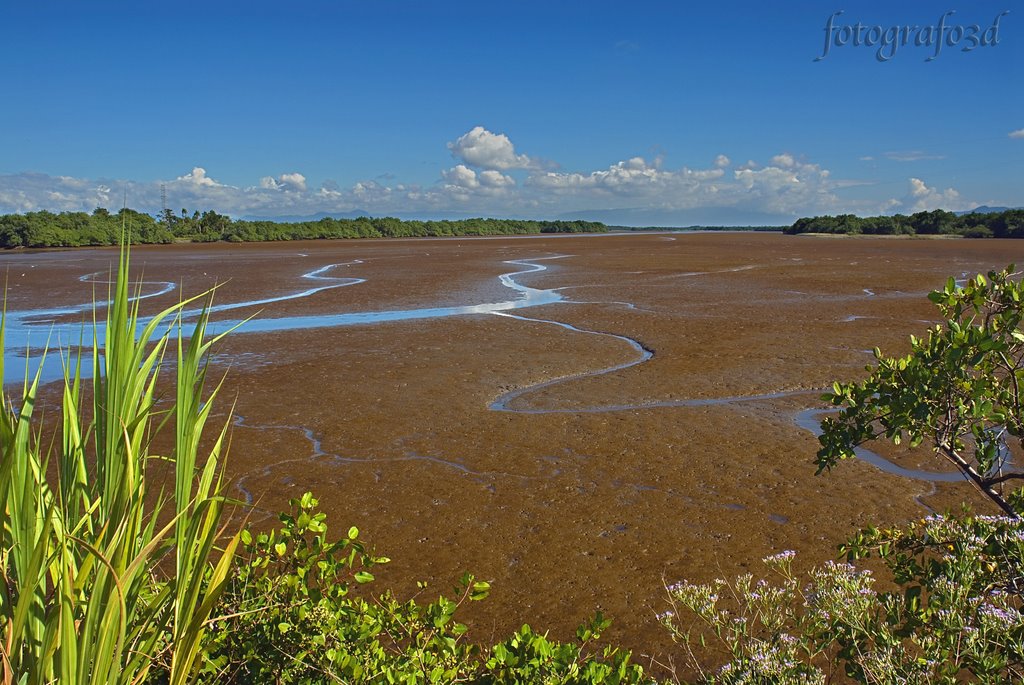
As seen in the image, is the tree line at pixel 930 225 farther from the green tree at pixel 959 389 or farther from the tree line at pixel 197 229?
the green tree at pixel 959 389

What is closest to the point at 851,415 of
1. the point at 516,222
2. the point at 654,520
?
the point at 654,520

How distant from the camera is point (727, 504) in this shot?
6.65m

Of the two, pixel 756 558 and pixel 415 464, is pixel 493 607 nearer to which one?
pixel 756 558

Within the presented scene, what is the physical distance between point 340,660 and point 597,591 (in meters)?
2.79

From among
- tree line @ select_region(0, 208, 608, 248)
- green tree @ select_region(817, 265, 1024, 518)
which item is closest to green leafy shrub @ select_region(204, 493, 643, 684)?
green tree @ select_region(817, 265, 1024, 518)

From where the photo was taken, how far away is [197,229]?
82875 millimetres

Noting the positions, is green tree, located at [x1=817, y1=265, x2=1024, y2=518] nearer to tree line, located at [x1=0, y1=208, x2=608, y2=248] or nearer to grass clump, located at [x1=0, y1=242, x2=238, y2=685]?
grass clump, located at [x1=0, y1=242, x2=238, y2=685]

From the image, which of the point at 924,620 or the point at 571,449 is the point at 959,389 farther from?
the point at 571,449

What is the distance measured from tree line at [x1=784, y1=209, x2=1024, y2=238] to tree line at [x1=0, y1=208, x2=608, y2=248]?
3926cm

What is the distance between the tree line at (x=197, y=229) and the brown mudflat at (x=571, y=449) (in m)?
41.6

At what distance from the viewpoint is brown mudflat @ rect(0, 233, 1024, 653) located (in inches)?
221

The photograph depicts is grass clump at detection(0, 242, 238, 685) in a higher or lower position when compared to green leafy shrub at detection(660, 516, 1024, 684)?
higher

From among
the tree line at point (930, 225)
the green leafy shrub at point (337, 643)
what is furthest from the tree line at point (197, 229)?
the green leafy shrub at point (337, 643)

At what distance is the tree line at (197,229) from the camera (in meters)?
63.9
